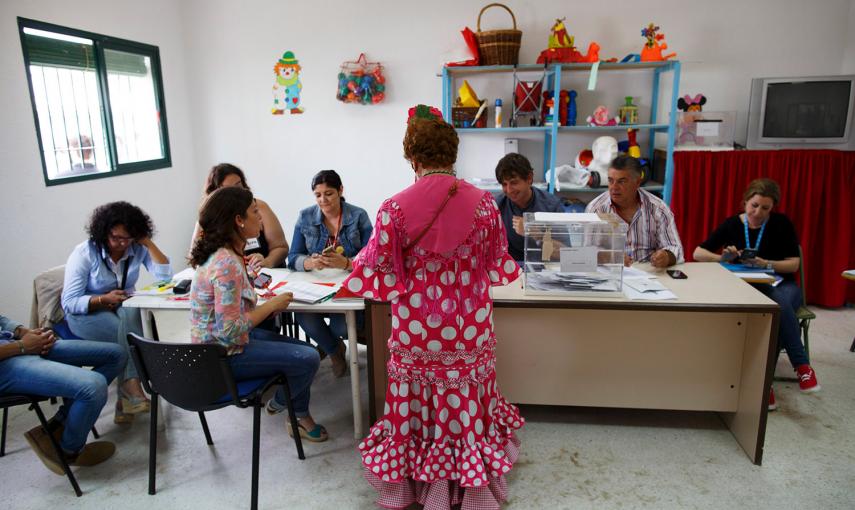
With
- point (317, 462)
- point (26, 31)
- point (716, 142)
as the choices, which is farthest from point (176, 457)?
point (716, 142)

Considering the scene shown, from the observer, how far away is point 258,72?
5070 mm

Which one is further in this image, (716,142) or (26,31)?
(716,142)

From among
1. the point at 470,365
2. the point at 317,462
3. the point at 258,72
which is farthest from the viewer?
the point at 258,72

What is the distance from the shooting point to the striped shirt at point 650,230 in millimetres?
2998

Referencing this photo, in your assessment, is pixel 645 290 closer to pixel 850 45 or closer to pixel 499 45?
pixel 499 45

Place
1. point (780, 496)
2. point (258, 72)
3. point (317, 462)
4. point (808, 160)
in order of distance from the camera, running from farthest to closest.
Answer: point (258, 72) → point (808, 160) → point (317, 462) → point (780, 496)

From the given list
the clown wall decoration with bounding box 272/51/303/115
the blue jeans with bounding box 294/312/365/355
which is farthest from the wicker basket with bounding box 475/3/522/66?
the blue jeans with bounding box 294/312/365/355

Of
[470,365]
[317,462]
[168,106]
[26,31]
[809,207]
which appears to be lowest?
[317,462]

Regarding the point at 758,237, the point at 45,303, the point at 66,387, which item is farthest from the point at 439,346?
the point at 758,237

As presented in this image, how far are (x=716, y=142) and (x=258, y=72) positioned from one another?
3785mm

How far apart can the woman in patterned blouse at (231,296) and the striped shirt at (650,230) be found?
Result: 1.79 metres

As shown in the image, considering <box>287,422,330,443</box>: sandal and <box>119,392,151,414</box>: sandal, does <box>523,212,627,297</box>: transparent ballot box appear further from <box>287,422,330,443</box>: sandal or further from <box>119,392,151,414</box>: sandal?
<box>119,392,151,414</box>: sandal

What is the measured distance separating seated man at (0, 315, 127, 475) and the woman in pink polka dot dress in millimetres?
1166

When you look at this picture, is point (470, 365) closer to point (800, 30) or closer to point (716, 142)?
point (716, 142)
